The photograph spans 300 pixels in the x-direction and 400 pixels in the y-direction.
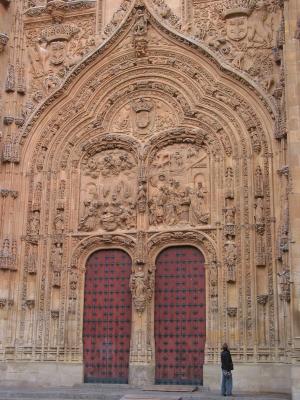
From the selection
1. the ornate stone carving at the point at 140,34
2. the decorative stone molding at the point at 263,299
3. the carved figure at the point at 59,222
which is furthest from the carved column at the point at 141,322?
the ornate stone carving at the point at 140,34

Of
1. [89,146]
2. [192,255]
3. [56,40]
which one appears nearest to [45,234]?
[89,146]

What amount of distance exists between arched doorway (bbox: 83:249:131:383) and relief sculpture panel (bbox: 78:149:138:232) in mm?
846

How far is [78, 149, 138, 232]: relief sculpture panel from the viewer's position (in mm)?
16922

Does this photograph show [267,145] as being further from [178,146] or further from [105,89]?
[105,89]

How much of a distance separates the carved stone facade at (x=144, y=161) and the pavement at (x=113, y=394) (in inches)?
26.5

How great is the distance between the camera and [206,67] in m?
17.0

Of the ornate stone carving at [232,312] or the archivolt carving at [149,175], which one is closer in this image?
the ornate stone carving at [232,312]

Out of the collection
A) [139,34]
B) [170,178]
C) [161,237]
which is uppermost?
[139,34]

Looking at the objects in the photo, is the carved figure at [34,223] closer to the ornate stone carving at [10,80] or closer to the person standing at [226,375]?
the ornate stone carving at [10,80]

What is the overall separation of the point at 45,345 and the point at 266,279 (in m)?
6.09

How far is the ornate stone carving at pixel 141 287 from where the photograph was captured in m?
15.9

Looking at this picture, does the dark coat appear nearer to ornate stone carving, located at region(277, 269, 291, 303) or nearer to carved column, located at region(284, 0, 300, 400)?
carved column, located at region(284, 0, 300, 400)

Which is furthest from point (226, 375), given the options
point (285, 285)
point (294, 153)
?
point (294, 153)

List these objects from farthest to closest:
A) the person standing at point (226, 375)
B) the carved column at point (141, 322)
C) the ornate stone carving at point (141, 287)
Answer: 1. the ornate stone carving at point (141, 287)
2. the carved column at point (141, 322)
3. the person standing at point (226, 375)
